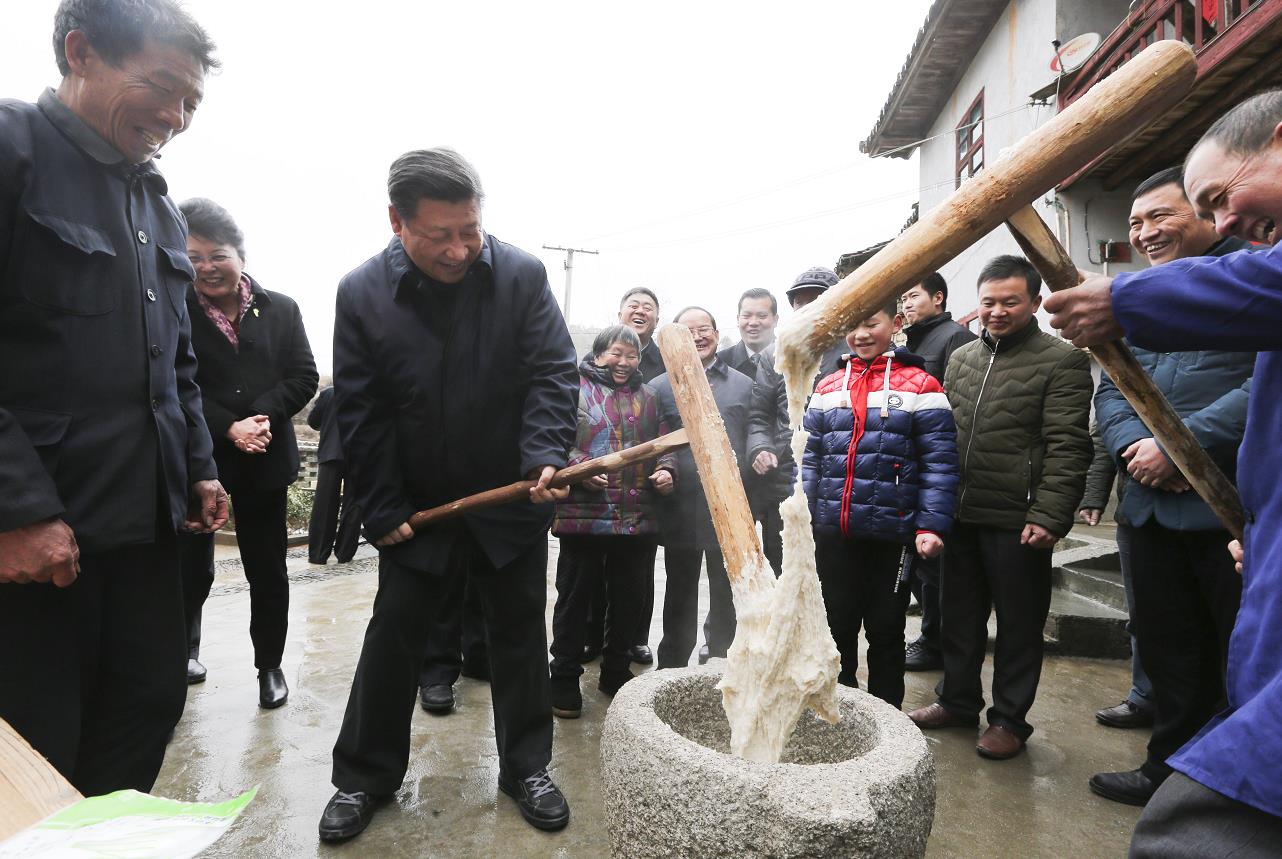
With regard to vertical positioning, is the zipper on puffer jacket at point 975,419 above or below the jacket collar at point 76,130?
below

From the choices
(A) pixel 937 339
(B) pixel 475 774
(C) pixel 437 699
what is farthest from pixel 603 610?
(A) pixel 937 339

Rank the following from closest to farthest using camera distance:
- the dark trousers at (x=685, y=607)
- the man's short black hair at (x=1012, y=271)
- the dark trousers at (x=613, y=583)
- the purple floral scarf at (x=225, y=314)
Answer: the man's short black hair at (x=1012, y=271)
the purple floral scarf at (x=225, y=314)
the dark trousers at (x=613, y=583)
the dark trousers at (x=685, y=607)

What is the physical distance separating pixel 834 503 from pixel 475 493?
156cm

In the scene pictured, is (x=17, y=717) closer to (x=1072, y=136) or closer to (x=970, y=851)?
(x=1072, y=136)

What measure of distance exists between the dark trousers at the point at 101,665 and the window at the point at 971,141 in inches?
434

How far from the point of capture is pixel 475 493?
2484 mm

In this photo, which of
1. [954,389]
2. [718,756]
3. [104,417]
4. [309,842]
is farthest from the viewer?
[954,389]

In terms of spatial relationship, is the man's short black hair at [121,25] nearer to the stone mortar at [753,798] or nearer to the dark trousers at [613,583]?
the stone mortar at [753,798]

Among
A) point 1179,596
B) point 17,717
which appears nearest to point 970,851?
point 1179,596

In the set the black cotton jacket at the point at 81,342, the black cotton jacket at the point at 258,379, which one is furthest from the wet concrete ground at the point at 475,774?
the black cotton jacket at the point at 81,342

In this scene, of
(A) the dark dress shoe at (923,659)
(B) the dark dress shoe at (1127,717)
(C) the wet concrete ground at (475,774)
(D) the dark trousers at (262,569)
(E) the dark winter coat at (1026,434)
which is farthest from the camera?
(A) the dark dress shoe at (923,659)

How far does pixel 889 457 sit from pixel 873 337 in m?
0.53

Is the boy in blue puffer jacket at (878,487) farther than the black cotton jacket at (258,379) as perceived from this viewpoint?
No

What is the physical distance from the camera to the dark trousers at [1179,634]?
2.55 m
